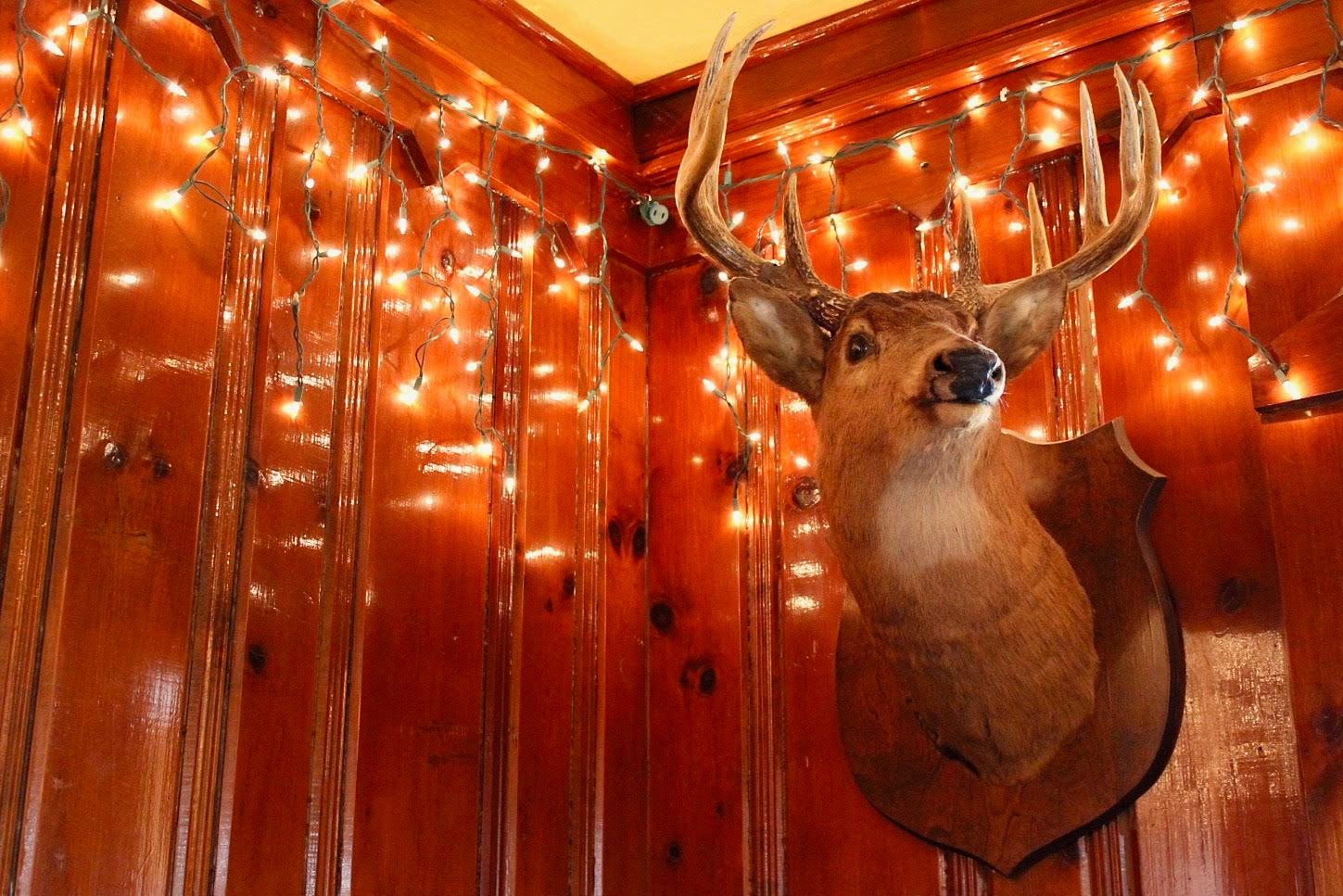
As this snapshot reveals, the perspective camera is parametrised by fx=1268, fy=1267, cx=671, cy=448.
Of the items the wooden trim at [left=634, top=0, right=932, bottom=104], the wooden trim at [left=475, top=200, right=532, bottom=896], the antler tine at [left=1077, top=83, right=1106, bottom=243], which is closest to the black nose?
the antler tine at [left=1077, top=83, right=1106, bottom=243]

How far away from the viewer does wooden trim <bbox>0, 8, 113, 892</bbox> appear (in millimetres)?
1709

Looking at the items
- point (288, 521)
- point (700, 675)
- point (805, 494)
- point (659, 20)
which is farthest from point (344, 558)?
point (659, 20)

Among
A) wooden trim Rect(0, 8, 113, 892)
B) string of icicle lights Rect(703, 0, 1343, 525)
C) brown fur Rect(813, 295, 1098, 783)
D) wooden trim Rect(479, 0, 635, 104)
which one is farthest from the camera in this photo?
wooden trim Rect(479, 0, 635, 104)

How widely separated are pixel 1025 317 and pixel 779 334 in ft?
1.31

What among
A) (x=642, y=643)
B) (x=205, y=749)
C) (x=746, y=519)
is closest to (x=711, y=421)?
(x=746, y=519)

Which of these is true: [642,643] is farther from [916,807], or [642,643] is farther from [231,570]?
[231,570]

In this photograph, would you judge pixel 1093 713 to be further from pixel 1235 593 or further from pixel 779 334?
pixel 779 334

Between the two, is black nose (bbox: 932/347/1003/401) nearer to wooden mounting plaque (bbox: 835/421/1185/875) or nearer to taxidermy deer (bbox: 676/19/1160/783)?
taxidermy deer (bbox: 676/19/1160/783)

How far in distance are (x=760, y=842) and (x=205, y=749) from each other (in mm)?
1123

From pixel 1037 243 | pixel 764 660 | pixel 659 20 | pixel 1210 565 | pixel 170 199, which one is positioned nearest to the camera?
pixel 170 199

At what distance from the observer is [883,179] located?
8.84 ft

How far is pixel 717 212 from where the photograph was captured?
216 centimetres

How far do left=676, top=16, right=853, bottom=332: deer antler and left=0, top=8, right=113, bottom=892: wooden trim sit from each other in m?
0.93

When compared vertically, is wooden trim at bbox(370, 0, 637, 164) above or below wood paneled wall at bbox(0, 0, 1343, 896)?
above
